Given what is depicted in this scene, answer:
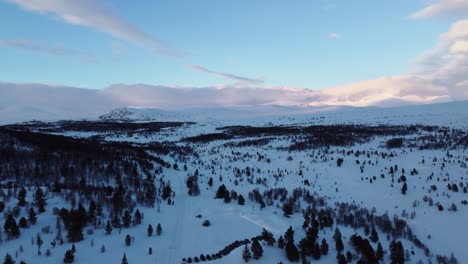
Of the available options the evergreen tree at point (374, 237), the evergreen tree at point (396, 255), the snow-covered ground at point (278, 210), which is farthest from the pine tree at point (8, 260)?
the evergreen tree at point (374, 237)

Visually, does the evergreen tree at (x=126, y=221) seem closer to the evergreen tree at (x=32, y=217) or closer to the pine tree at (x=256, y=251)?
the evergreen tree at (x=32, y=217)

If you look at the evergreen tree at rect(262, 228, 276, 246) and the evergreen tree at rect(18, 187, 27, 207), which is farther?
the evergreen tree at rect(18, 187, 27, 207)

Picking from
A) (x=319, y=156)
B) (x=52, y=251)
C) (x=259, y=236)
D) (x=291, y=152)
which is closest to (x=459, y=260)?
(x=259, y=236)

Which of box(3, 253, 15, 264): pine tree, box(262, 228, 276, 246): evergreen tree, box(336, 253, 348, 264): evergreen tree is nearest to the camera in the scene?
box(3, 253, 15, 264): pine tree

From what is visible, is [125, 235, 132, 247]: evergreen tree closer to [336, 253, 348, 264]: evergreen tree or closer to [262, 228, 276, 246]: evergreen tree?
[262, 228, 276, 246]: evergreen tree

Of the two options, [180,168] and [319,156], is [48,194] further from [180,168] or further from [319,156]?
[319,156]

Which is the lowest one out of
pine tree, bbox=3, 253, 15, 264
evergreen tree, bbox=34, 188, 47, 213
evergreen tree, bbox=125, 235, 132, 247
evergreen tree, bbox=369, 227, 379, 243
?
evergreen tree, bbox=369, 227, 379, 243

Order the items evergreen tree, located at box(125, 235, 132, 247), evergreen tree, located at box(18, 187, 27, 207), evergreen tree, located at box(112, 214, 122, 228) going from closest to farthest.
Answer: evergreen tree, located at box(125, 235, 132, 247) → evergreen tree, located at box(112, 214, 122, 228) → evergreen tree, located at box(18, 187, 27, 207)

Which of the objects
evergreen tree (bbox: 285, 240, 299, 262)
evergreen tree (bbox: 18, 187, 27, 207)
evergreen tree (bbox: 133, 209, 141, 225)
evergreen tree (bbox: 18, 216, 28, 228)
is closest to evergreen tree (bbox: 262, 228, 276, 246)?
evergreen tree (bbox: 285, 240, 299, 262)

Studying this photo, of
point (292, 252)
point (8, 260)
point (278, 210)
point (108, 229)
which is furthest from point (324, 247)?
point (8, 260)

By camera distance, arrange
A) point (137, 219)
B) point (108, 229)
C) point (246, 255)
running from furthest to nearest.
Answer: point (137, 219) < point (108, 229) < point (246, 255)

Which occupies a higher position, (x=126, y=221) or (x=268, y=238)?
(x=126, y=221)

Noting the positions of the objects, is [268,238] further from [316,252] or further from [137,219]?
[137,219]
